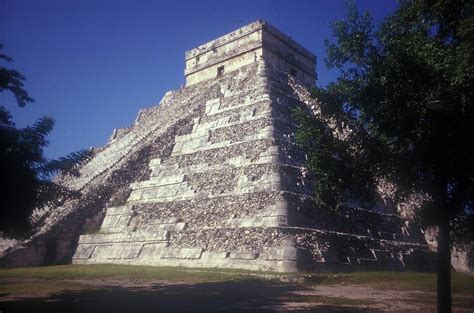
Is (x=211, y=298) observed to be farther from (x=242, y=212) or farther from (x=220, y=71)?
(x=220, y=71)

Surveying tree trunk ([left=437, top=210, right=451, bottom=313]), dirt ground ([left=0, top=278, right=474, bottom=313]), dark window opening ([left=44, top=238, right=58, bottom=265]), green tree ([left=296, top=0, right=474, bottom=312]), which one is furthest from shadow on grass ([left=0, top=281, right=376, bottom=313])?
dark window opening ([left=44, top=238, right=58, bottom=265])

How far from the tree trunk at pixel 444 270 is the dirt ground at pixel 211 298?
119cm

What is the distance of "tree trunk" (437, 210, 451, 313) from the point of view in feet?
23.9

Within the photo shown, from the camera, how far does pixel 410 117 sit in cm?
762

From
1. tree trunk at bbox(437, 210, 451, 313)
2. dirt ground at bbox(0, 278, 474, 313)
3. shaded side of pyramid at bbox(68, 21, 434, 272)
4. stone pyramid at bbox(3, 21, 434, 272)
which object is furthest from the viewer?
stone pyramid at bbox(3, 21, 434, 272)

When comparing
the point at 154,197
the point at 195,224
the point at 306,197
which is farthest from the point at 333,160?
the point at 154,197

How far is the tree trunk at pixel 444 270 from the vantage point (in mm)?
7281

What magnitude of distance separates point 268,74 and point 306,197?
1172cm

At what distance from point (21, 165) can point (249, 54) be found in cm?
2416

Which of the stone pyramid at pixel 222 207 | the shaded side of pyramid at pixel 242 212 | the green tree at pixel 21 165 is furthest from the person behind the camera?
the stone pyramid at pixel 222 207

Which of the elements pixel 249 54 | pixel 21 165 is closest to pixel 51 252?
pixel 21 165

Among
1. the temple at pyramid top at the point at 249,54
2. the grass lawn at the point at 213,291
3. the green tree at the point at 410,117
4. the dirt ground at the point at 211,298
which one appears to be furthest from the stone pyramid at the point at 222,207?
the green tree at the point at 410,117

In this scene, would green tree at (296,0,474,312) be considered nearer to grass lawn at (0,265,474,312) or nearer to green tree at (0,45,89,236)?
grass lawn at (0,265,474,312)

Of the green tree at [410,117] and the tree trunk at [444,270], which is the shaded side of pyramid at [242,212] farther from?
the tree trunk at [444,270]
